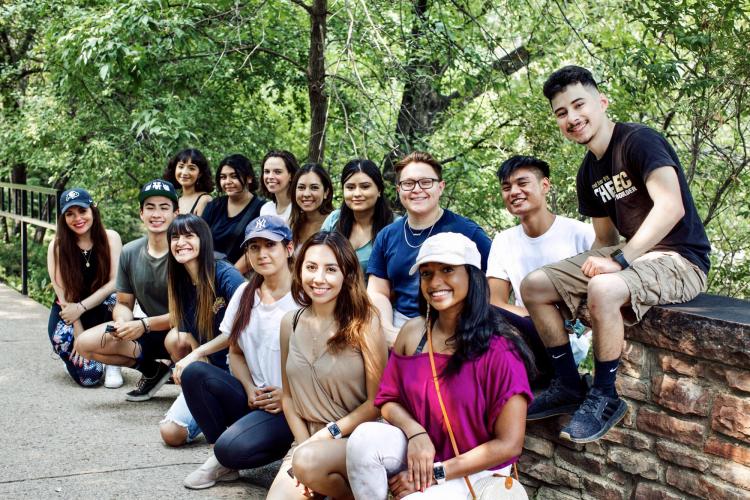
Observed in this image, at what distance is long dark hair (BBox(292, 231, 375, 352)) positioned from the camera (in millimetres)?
3328

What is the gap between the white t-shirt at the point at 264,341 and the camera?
3.88 m

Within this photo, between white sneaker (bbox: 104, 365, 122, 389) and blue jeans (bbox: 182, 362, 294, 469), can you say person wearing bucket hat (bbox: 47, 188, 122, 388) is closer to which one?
white sneaker (bbox: 104, 365, 122, 389)

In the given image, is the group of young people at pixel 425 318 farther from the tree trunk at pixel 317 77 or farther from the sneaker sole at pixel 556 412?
the tree trunk at pixel 317 77

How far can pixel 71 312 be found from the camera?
5547mm

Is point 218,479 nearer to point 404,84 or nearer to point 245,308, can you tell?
point 245,308

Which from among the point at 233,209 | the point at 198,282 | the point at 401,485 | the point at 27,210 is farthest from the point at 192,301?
the point at 27,210

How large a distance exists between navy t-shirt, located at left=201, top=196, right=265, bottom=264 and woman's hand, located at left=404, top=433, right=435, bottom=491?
310 centimetres

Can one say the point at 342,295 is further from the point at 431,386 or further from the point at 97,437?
the point at 97,437

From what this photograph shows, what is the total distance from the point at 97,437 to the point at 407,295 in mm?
1950

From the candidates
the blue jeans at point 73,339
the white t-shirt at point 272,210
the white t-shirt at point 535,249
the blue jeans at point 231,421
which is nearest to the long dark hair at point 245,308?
the blue jeans at point 231,421

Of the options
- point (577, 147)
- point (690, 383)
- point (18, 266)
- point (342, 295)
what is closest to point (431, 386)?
point (342, 295)

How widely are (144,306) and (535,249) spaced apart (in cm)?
271

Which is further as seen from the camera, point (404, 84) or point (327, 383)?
point (404, 84)

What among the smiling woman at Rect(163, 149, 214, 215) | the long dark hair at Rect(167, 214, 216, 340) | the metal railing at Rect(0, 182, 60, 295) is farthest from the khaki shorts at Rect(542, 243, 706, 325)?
the metal railing at Rect(0, 182, 60, 295)
